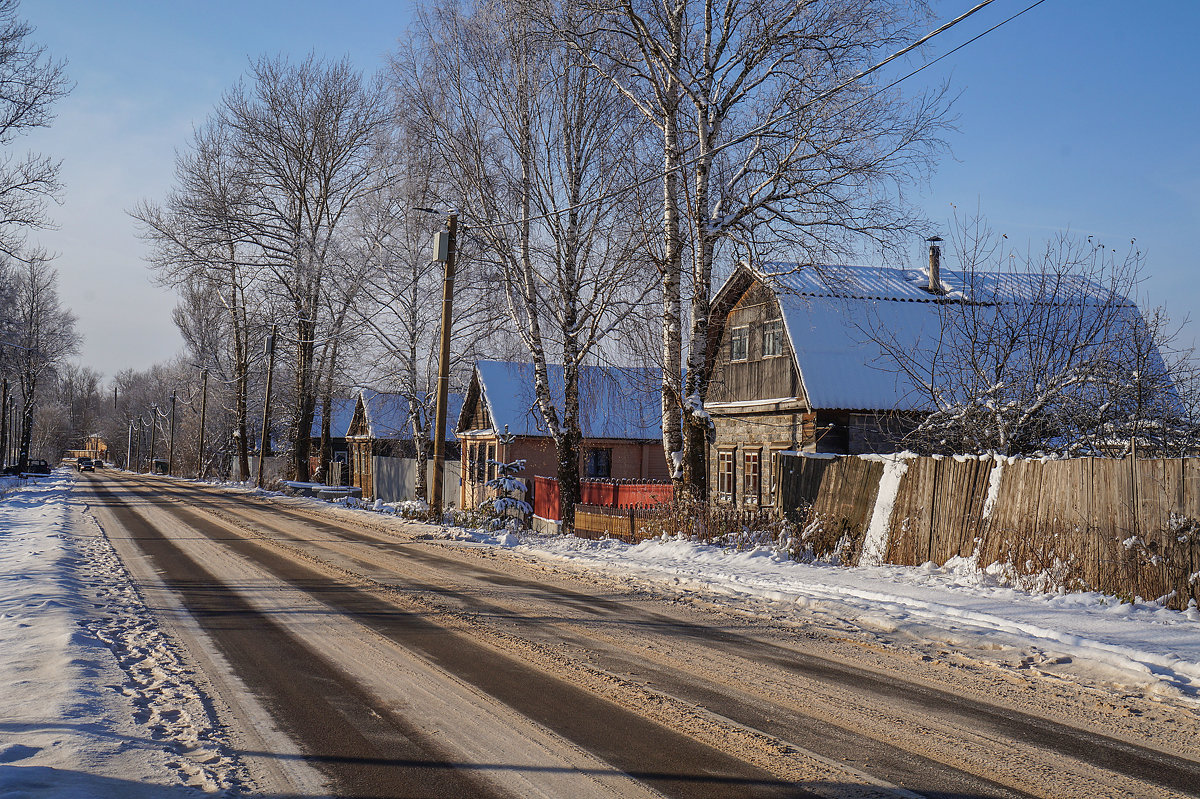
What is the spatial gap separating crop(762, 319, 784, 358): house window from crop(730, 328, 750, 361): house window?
901 millimetres

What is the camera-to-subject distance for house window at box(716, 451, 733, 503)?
26.5 metres

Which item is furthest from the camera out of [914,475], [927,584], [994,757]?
[914,475]

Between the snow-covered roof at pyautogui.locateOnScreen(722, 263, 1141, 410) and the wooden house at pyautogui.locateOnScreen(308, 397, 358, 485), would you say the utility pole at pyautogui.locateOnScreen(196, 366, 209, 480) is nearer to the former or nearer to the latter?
the wooden house at pyautogui.locateOnScreen(308, 397, 358, 485)

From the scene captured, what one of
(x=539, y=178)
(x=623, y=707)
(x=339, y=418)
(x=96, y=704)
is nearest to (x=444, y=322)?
(x=539, y=178)

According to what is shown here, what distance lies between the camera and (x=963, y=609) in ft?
29.3

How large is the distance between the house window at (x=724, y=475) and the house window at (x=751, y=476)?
0.65m

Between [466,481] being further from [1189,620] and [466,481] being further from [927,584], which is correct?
[1189,620]

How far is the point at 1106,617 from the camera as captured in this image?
853cm

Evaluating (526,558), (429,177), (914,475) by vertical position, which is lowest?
(526,558)

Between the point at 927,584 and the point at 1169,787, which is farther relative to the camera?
the point at 927,584

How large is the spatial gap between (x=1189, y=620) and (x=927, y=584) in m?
2.95

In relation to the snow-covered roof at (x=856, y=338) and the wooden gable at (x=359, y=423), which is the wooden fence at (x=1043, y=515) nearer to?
the snow-covered roof at (x=856, y=338)

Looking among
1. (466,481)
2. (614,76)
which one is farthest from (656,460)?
(614,76)

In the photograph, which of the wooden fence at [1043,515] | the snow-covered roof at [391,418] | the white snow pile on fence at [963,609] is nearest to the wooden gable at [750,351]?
the wooden fence at [1043,515]
